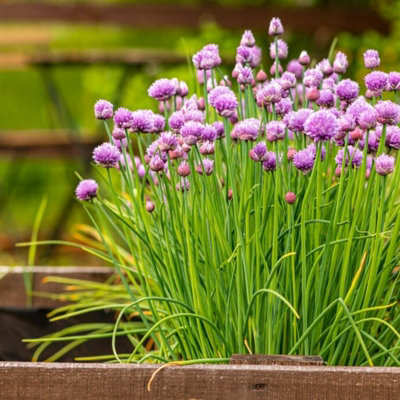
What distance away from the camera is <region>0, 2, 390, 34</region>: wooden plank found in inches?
202

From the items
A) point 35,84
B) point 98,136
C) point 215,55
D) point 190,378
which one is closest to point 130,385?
point 190,378

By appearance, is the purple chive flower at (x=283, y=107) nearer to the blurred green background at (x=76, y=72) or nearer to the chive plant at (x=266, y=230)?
the chive plant at (x=266, y=230)

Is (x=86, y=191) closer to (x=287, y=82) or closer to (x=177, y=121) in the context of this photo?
(x=177, y=121)

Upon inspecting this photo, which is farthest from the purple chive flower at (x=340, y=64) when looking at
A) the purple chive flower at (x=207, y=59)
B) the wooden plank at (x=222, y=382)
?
the wooden plank at (x=222, y=382)

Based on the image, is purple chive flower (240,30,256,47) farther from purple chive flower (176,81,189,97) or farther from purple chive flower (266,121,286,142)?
purple chive flower (266,121,286,142)

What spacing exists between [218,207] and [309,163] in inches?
10.1

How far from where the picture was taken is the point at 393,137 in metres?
1.21

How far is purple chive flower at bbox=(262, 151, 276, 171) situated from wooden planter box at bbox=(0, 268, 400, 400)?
0.27m

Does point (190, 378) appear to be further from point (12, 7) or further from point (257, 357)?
point (12, 7)

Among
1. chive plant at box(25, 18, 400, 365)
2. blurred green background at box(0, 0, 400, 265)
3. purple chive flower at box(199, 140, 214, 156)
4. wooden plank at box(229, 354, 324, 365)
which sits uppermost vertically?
purple chive flower at box(199, 140, 214, 156)

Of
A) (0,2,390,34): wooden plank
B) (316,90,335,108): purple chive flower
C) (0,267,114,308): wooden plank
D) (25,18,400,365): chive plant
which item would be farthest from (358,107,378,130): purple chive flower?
(0,2,390,34): wooden plank

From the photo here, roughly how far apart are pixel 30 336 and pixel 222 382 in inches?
34.1

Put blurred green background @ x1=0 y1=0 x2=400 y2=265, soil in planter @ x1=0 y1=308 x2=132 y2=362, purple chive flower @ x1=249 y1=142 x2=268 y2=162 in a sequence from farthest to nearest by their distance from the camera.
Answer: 1. blurred green background @ x1=0 y1=0 x2=400 y2=265
2. soil in planter @ x1=0 y1=308 x2=132 y2=362
3. purple chive flower @ x1=249 y1=142 x2=268 y2=162

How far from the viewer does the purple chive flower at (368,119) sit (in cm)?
114
